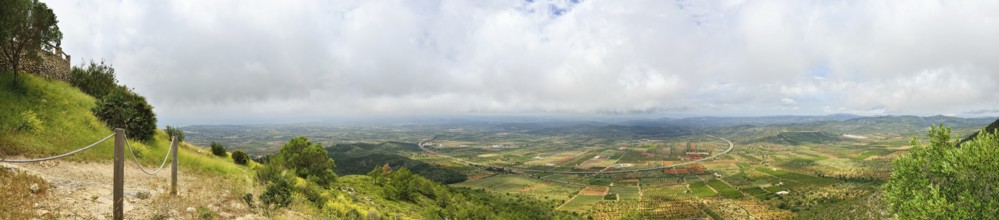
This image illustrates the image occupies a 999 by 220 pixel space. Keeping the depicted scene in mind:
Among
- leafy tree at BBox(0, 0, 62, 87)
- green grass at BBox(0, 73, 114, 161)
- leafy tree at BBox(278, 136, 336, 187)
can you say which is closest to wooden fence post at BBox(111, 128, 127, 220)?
green grass at BBox(0, 73, 114, 161)

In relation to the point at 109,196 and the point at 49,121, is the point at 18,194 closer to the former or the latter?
the point at 109,196

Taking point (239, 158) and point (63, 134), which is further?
point (239, 158)

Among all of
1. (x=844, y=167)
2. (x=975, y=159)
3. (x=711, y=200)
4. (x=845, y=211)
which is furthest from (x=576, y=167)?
(x=975, y=159)

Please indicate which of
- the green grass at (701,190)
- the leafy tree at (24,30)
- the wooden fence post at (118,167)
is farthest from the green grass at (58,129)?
the green grass at (701,190)

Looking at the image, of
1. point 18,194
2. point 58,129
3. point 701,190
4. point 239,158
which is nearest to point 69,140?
point 58,129

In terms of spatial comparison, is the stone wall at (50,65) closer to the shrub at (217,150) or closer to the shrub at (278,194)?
the shrub at (217,150)

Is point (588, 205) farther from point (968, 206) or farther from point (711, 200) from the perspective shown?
point (968, 206)
